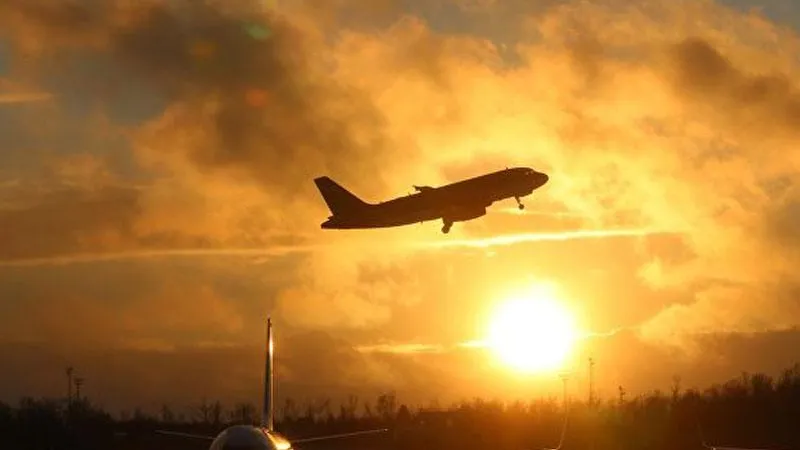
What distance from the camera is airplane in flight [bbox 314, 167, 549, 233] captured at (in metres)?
121

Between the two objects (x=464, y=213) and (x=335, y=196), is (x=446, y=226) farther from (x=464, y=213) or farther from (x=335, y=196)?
(x=335, y=196)

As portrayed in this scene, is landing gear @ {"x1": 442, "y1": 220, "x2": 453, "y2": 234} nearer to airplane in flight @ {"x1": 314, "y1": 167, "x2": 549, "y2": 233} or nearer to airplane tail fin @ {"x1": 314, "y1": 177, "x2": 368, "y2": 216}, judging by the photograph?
airplane in flight @ {"x1": 314, "y1": 167, "x2": 549, "y2": 233}

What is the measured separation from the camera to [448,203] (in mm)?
120938

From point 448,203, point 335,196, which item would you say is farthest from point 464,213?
point 335,196

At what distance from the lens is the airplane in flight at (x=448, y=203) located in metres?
121

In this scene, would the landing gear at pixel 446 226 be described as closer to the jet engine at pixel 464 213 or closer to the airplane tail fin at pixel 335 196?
the jet engine at pixel 464 213

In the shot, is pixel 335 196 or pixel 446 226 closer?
pixel 446 226

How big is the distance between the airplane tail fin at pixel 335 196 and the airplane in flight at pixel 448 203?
12.4m

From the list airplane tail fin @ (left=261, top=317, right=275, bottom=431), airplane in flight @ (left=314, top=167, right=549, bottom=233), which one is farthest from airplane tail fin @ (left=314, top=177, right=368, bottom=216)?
airplane tail fin @ (left=261, top=317, right=275, bottom=431)

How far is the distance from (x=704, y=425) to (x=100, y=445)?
90.9m

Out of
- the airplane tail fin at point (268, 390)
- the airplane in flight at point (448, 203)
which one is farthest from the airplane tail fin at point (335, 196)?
the airplane tail fin at point (268, 390)

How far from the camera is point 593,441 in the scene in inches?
7328

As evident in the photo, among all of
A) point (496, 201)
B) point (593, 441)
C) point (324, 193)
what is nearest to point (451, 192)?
point (496, 201)

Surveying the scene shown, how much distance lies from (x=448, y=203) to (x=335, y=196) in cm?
3078
